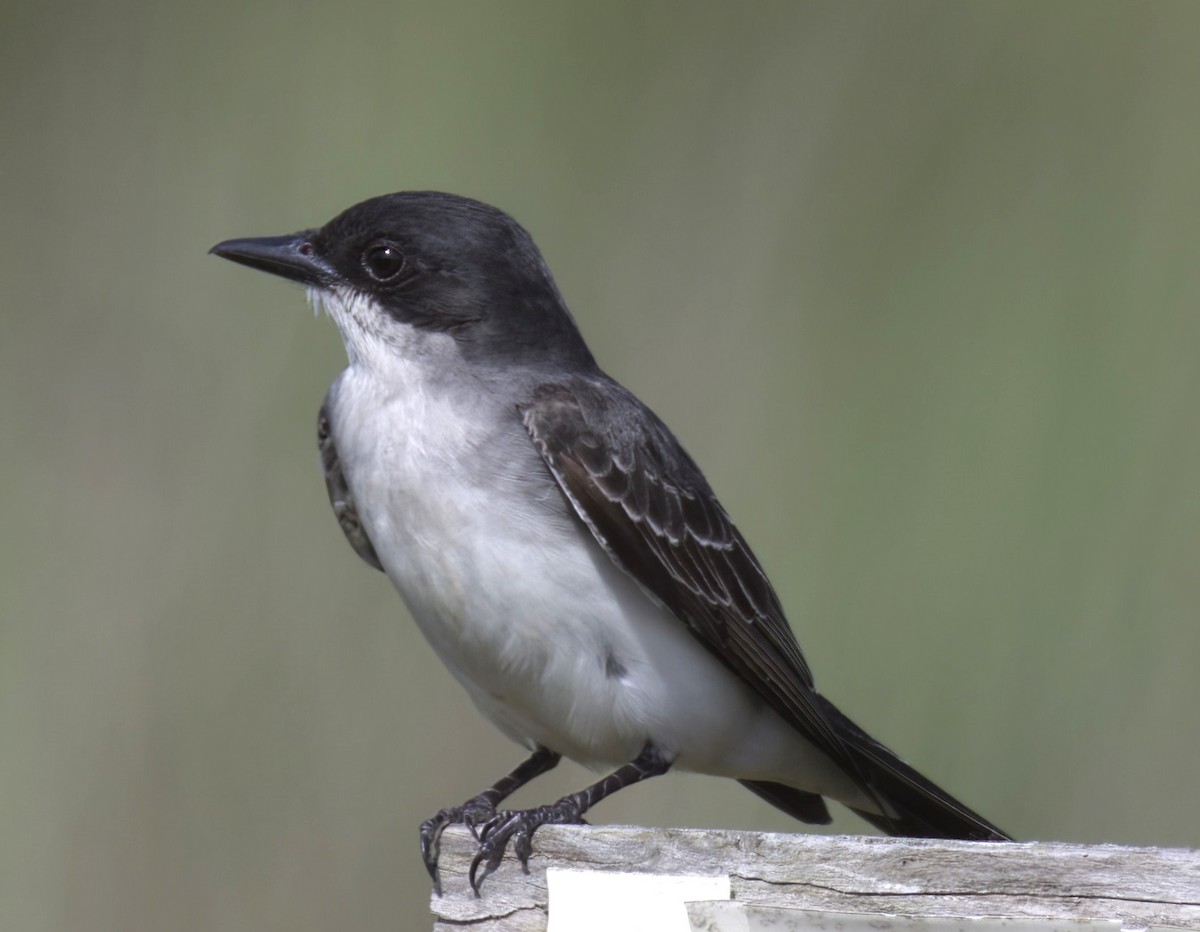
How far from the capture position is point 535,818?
2.66 metres

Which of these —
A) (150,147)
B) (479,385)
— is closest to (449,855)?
(479,385)

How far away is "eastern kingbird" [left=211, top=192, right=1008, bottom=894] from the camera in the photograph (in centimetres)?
313

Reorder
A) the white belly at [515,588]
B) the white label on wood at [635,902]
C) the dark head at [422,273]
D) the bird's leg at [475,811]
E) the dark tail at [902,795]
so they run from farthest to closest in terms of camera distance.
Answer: the dark head at [422,273] < the dark tail at [902,795] < the white belly at [515,588] < the bird's leg at [475,811] < the white label on wood at [635,902]

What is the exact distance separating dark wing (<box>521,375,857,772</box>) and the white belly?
0.19 ft

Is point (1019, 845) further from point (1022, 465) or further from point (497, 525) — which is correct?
point (1022, 465)

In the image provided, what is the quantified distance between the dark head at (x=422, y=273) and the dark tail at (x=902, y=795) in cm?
103

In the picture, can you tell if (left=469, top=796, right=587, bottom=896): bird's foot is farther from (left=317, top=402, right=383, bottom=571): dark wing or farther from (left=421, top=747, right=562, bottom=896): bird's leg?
(left=317, top=402, right=383, bottom=571): dark wing

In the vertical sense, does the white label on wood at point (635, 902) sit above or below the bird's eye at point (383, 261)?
below

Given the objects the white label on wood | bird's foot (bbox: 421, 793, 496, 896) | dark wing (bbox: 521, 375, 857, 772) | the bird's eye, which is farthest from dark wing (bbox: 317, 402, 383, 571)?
the white label on wood

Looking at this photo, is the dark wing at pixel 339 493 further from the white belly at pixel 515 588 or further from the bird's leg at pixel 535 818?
the bird's leg at pixel 535 818

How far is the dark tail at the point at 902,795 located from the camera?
329 centimetres

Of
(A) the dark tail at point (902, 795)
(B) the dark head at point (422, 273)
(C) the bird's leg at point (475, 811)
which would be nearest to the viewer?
(C) the bird's leg at point (475, 811)

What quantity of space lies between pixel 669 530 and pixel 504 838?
0.95 meters

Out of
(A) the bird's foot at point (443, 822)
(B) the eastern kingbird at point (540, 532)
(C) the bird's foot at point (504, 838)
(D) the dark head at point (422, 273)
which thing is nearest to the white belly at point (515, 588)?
(B) the eastern kingbird at point (540, 532)
